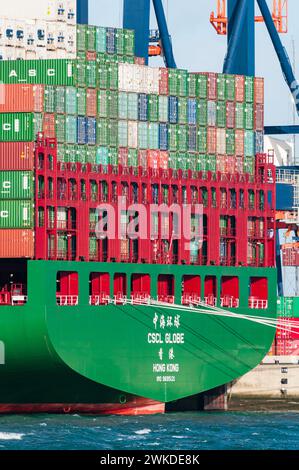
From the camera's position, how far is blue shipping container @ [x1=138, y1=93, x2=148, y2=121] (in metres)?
98.2

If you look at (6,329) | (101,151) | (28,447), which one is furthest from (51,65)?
(28,447)

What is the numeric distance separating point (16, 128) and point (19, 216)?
406 centimetres

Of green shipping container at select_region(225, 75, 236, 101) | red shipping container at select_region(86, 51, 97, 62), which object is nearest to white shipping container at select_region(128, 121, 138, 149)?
red shipping container at select_region(86, 51, 97, 62)

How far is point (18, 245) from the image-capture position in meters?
92.4

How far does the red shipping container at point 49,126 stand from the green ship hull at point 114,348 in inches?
239

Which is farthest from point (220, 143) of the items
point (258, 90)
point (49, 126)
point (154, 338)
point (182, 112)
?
point (154, 338)

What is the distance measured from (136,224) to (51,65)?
27.8 ft

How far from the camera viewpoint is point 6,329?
91.9 metres

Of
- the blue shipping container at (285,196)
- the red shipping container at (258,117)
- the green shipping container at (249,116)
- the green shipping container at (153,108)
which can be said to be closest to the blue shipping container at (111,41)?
the green shipping container at (153,108)

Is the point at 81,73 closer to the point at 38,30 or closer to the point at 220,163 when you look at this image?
the point at 38,30

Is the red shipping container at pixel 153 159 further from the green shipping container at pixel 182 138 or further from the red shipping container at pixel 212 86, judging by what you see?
the red shipping container at pixel 212 86

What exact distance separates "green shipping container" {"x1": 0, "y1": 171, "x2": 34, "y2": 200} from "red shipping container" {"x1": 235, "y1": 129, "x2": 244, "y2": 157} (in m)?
13.6

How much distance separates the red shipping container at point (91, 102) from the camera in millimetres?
96188
